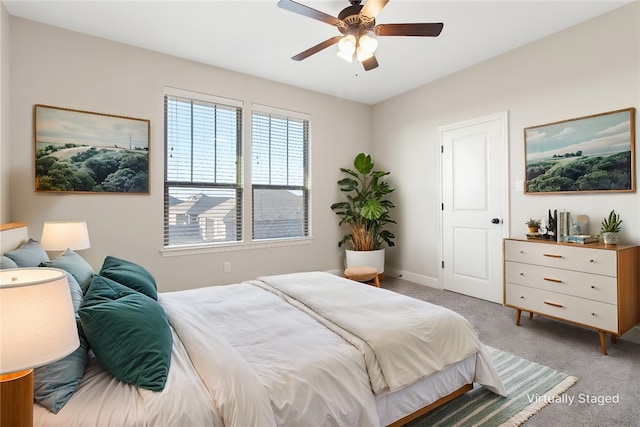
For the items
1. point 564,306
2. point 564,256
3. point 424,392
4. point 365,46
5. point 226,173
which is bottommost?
point 424,392

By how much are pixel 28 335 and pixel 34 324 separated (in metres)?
0.03

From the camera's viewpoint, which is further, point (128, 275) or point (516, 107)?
point (516, 107)

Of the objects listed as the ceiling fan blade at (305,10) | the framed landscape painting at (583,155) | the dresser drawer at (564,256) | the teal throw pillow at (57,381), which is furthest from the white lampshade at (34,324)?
the framed landscape painting at (583,155)

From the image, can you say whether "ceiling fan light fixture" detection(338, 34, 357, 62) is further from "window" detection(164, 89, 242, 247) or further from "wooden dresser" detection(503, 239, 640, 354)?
"wooden dresser" detection(503, 239, 640, 354)

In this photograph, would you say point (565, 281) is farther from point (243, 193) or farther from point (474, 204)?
point (243, 193)

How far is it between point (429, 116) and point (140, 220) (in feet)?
12.5

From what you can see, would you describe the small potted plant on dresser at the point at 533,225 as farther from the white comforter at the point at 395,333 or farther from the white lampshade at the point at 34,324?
the white lampshade at the point at 34,324

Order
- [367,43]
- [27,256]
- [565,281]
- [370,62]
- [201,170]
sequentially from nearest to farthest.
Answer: [27,256] < [367,43] < [565,281] < [370,62] < [201,170]

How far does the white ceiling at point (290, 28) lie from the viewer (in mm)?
2752

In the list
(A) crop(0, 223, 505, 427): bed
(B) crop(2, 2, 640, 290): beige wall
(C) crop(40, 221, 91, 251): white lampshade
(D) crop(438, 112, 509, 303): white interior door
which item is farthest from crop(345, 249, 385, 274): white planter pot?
(C) crop(40, 221, 91, 251): white lampshade

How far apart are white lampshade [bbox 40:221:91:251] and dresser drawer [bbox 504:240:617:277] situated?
3.78 m

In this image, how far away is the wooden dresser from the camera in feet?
7.98

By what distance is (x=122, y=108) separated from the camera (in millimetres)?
3342

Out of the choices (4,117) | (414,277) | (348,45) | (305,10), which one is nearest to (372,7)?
(348,45)
